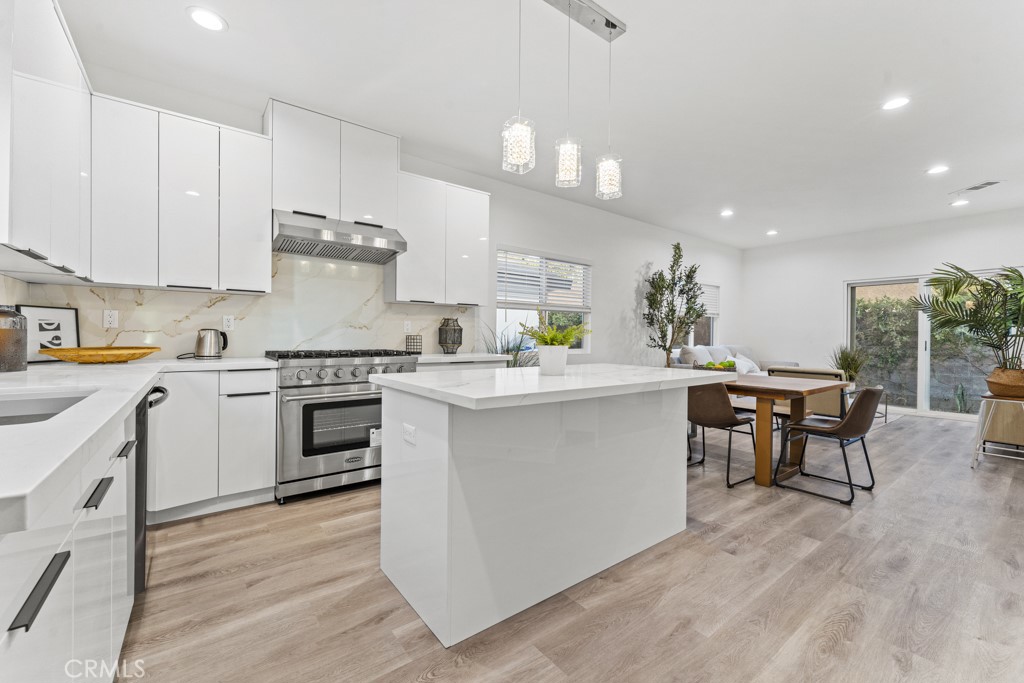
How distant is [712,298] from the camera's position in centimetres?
755

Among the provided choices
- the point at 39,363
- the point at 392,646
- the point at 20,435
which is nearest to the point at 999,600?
the point at 392,646

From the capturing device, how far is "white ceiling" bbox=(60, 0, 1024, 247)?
89.1 inches

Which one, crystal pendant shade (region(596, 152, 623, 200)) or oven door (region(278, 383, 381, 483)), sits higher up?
crystal pendant shade (region(596, 152, 623, 200))

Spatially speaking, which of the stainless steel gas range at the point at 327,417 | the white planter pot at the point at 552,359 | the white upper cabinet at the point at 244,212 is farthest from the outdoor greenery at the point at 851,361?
the white upper cabinet at the point at 244,212

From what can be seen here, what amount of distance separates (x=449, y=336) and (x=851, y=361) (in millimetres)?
5826

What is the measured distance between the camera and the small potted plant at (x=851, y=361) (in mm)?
6344

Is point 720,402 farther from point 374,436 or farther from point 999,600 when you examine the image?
point 374,436

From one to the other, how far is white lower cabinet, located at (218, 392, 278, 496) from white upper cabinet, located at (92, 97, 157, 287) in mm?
884

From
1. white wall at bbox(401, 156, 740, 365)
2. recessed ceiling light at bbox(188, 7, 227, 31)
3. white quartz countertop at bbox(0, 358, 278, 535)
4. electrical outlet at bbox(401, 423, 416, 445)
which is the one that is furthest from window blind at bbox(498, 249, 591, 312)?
white quartz countertop at bbox(0, 358, 278, 535)

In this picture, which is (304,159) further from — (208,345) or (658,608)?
(658,608)

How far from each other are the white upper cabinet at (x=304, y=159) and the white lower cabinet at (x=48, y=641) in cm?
273

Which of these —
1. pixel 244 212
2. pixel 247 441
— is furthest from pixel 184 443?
pixel 244 212

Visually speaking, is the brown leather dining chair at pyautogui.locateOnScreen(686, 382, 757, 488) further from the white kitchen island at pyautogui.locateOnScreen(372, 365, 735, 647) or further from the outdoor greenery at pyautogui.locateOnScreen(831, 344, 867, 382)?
the outdoor greenery at pyautogui.locateOnScreen(831, 344, 867, 382)

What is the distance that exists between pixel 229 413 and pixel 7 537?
94.5 inches
